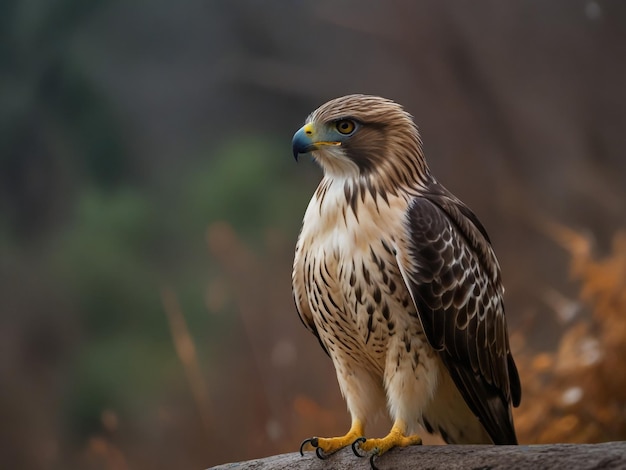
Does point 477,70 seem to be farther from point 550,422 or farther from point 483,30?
point 550,422

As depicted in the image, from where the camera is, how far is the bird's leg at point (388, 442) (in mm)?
2096

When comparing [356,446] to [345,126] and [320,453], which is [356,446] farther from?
[345,126]

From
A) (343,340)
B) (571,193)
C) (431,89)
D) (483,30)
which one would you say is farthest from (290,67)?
(343,340)

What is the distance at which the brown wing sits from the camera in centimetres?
210

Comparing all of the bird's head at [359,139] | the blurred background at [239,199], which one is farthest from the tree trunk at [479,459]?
the blurred background at [239,199]

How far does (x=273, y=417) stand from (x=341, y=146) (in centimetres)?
197

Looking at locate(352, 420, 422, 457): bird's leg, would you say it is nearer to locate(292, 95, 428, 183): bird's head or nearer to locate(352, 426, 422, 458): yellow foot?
locate(352, 426, 422, 458): yellow foot

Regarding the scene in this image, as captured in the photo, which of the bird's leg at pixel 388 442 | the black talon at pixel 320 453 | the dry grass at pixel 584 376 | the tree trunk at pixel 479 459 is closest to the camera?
the tree trunk at pixel 479 459

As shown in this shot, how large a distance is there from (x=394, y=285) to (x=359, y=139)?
45cm

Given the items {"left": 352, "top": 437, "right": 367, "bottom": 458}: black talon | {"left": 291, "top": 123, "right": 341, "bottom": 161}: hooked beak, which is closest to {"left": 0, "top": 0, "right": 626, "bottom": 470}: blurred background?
{"left": 352, "top": 437, "right": 367, "bottom": 458}: black talon

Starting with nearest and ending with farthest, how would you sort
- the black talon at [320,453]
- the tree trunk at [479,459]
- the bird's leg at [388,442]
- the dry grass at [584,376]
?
the tree trunk at [479,459]
the bird's leg at [388,442]
the black talon at [320,453]
the dry grass at [584,376]

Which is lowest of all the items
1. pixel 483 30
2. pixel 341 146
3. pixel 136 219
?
pixel 341 146

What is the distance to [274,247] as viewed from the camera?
12.9 ft

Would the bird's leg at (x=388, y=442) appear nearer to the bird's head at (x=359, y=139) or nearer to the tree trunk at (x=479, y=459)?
the tree trunk at (x=479, y=459)
